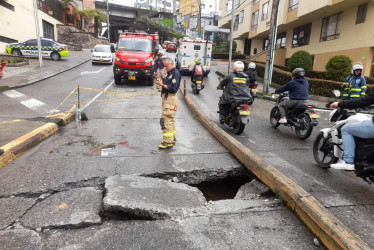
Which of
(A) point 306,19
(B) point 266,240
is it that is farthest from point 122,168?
(A) point 306,19

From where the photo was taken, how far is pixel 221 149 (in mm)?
5609

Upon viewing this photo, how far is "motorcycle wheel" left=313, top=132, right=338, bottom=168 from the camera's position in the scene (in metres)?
4.58

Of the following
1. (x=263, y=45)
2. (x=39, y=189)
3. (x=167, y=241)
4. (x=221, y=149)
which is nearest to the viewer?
(x=167, y=241)

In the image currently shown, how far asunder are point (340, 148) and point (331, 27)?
61.9 feet

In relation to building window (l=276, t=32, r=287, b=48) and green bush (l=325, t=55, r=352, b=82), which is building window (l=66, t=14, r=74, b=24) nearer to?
building window (l=276, t=32, r=287, b=48)

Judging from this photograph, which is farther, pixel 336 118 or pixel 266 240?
pixel 336 118

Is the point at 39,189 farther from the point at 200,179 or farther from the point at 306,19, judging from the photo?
the point at 306,19

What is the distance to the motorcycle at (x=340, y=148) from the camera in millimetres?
3648

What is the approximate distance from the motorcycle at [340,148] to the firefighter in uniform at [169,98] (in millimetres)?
2692

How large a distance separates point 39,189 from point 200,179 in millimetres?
2292

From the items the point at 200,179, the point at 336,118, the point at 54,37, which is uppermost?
the point at 54,37

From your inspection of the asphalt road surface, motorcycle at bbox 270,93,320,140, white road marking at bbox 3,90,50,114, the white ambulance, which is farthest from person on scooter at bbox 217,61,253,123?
the white ambulance

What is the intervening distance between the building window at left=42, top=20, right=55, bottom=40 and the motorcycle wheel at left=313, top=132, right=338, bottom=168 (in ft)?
113

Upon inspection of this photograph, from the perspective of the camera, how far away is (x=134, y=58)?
539 inches
